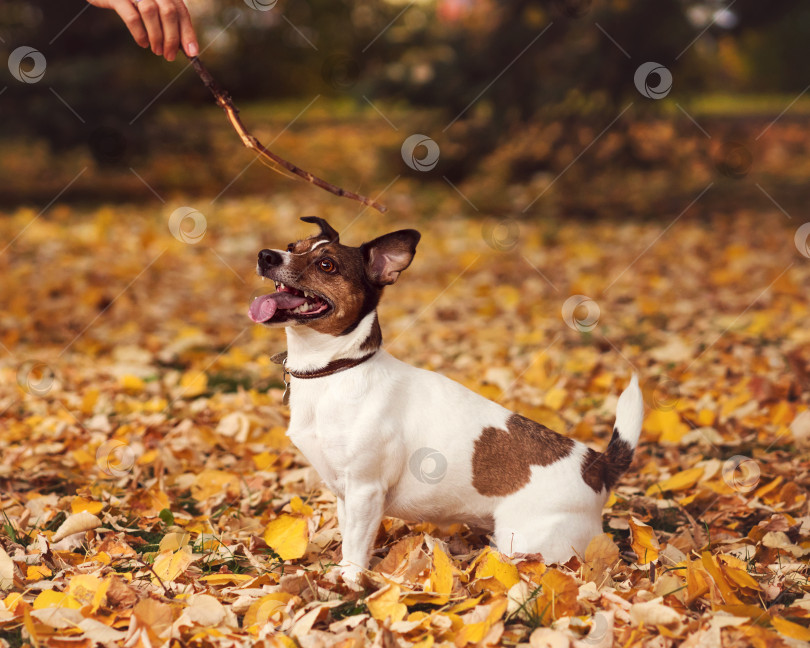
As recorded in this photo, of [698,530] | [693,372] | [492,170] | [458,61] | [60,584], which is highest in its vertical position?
[458,61]

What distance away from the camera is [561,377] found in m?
5.52

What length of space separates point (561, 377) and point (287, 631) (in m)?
3.33

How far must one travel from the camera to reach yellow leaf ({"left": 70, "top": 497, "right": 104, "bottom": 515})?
3.46 meters

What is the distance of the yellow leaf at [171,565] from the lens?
9.54 feet

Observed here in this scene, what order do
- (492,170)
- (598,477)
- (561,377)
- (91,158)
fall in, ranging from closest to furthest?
(598,477), (561,377), (492,170), (91,158)

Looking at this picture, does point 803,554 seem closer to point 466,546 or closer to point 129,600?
point 466,546

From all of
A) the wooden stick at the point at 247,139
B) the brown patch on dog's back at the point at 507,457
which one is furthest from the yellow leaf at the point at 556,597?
the wooden stick at the point at 247,139

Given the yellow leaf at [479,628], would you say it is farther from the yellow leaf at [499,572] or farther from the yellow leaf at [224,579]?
the yellow leaf at [224,579]

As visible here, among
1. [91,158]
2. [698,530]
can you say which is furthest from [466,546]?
[91,158]

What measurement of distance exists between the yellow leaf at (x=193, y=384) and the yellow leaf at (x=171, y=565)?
7.76 ft

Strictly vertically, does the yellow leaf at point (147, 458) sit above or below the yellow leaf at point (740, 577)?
below

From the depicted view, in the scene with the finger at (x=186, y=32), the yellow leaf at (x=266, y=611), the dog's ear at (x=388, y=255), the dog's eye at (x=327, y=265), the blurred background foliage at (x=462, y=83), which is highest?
the blurred background foliage at (x=462, y=83)

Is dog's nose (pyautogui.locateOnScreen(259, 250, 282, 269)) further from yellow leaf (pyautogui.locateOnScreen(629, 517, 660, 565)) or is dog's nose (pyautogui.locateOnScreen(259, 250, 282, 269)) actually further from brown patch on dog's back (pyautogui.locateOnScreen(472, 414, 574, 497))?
yellow leaf (pyautogui.locateOnScreen(629, 517, 660, 565))

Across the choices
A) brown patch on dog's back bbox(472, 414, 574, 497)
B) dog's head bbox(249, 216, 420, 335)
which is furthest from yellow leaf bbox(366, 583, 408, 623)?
dog's head bbox(249, 216, 420, 335)
